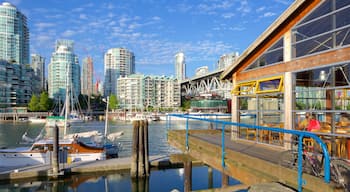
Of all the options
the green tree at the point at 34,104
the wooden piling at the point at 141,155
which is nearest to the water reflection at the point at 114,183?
the wooden piling at the point at 141,155

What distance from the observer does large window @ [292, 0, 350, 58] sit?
7965 mm

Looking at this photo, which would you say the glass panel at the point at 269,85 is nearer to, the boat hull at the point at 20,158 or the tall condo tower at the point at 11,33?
the boat hull at the point at 20,158

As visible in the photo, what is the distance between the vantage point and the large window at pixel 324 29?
7965 millimetres

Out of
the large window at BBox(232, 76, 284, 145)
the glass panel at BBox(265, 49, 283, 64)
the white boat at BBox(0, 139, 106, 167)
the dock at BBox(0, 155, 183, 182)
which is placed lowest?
the dock at BBox(0, 155, 183, 182)

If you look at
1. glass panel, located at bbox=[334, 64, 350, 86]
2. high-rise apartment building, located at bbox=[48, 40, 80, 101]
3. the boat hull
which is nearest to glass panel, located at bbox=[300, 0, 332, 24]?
glass panel, located at bbox=[334, 64, 350, 86]

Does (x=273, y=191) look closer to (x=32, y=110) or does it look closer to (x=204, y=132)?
(x=204, y=132)

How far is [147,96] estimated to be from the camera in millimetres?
189875

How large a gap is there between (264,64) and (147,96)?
18007cm

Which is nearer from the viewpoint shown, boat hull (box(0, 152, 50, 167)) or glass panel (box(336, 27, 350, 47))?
glass panel (box(336, 27, 350, 47))

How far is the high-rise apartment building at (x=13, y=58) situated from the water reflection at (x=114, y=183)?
12004 centimetres

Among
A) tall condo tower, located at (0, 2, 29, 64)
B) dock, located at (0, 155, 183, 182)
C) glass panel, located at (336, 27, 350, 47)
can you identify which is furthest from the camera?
tall condo tower, located at (0, 2, 29, 64)

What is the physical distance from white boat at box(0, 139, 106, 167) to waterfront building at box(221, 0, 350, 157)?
17.5m

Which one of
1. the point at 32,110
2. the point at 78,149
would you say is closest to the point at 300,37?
the point at 78,149

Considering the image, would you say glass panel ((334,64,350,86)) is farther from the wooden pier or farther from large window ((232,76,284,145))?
the wooden pier
